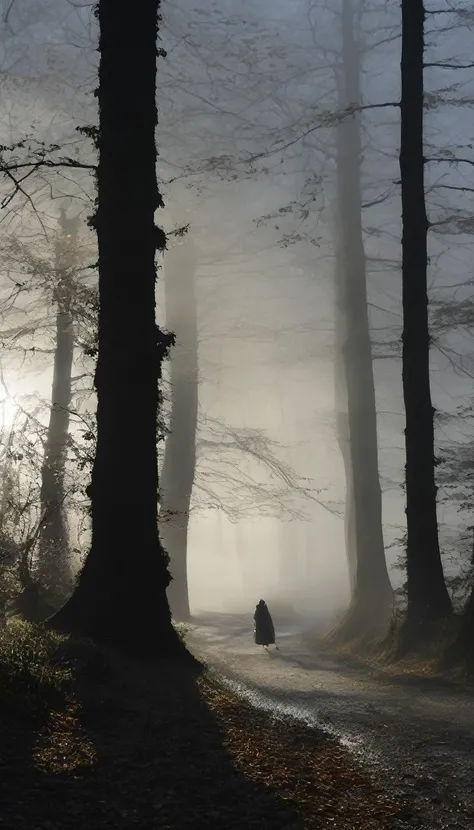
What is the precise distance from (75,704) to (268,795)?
1.64 metres

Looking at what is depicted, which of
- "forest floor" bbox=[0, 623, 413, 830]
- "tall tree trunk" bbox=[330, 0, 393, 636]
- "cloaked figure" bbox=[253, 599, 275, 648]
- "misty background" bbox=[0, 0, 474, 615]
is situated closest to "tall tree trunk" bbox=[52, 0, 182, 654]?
"forest floor" bbox=[0, 623, 413, 830]

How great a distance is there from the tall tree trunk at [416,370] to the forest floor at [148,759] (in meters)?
6.03

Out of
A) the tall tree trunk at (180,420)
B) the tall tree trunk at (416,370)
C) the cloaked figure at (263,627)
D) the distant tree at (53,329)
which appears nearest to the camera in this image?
the tall tree trunk at (416,370)

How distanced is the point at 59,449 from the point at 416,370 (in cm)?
898

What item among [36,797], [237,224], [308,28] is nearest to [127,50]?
[36,797]

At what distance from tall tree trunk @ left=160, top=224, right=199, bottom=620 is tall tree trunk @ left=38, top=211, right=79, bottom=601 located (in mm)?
3850

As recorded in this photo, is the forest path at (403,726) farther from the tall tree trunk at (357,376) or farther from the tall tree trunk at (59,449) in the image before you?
the tall tree trunk at (357,376)

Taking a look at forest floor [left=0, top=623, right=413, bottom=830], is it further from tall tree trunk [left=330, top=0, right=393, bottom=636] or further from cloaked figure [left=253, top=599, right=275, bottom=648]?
tall tree trunk [left=330, top=0, right=393, bottom=636]

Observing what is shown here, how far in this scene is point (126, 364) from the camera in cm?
700

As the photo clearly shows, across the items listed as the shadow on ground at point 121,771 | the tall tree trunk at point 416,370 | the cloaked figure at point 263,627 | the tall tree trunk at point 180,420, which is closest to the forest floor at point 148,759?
the shadow on ground at point 121,771

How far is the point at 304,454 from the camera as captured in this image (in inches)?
1887

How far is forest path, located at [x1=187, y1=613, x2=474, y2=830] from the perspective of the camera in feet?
13.3

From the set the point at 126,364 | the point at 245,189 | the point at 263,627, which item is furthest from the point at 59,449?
the point at 245,189

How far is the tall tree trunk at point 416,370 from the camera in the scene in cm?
1083
